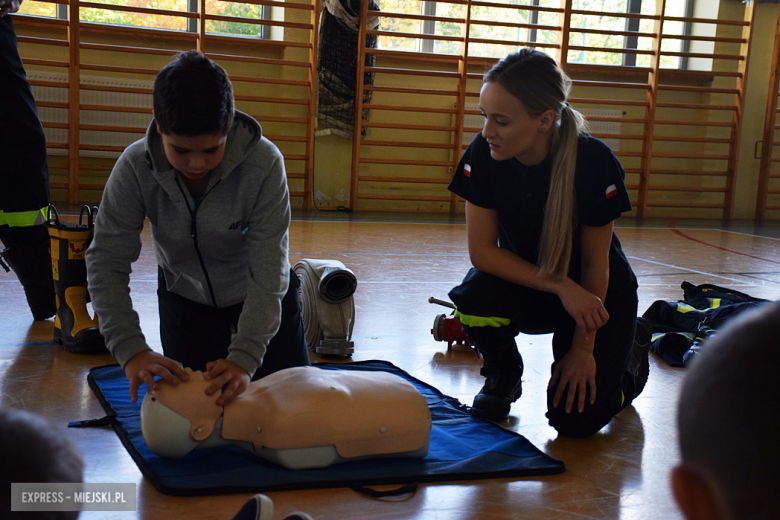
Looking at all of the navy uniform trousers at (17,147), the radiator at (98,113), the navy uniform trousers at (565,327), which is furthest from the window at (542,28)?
the navy uniform trousers at (565,327)

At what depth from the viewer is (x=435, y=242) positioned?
4.46 metres

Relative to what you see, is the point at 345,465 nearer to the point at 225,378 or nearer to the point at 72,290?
the point at 225,378

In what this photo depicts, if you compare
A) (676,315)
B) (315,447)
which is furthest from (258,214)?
(676,315)

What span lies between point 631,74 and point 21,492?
715 centimetres

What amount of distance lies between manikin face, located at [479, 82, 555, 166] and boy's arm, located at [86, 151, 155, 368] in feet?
2.42

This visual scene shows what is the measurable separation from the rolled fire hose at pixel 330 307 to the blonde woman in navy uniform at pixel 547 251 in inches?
19.1

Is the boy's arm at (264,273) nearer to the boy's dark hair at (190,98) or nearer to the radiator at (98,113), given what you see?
the boy's dark hair at (190,98)

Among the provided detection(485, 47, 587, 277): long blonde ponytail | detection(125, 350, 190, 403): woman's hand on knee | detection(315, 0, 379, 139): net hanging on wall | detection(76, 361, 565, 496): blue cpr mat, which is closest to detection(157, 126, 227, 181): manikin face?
detection(125, 350, 190, 403): woman's hand on knee

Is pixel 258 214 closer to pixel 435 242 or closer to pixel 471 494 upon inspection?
pixel 471 494

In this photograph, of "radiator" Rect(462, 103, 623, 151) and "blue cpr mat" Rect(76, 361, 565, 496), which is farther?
"radiator" Rect(462, 103, 623, 151)

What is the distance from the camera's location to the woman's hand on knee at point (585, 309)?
1.45 meters

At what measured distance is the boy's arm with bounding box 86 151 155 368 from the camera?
1.27 meters

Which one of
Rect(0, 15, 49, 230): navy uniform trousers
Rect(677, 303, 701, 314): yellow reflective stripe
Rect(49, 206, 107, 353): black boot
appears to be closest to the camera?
Rect(49, 206, 107, 353): black boot

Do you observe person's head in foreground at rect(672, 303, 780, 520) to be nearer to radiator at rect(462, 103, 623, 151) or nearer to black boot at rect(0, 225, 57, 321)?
black boot at rect(0, 225, 57, 321)
